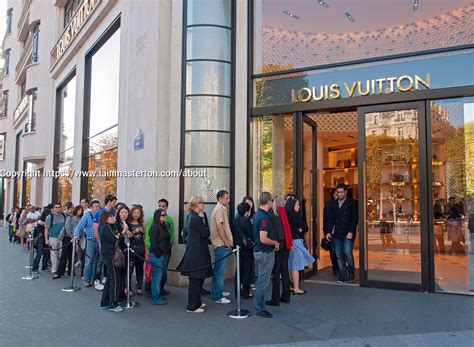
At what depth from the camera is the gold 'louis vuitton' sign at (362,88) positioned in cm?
776

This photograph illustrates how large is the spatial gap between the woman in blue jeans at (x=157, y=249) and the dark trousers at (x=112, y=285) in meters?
0.56

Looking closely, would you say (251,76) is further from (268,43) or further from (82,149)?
(82,149)

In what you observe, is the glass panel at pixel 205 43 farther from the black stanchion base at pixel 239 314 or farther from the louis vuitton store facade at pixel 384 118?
the black stanchion base at pixel 239 314

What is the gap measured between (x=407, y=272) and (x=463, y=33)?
4.39m

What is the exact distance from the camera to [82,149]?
1620 centimetres

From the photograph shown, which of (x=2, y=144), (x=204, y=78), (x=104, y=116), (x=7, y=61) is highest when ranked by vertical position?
(x=7, y=61)

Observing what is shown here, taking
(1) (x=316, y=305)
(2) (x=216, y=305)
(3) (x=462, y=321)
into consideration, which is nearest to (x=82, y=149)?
(2) (x=216, y=305)

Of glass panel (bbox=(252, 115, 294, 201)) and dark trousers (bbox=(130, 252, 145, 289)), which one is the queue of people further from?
glass panel (bbox=(252, 115, 294, 201))

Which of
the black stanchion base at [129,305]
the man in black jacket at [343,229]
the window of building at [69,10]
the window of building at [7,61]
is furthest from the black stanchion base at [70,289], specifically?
the window of building at [7,61]

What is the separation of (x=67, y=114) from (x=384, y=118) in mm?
15755

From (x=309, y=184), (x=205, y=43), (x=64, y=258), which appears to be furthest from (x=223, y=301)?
(x=205, y=43)

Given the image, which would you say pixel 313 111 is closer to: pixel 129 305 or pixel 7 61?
pixel 129 305

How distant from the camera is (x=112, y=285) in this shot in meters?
6.81

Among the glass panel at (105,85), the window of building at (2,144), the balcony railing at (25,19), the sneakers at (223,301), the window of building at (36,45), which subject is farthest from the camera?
the window of building at (2,144)
